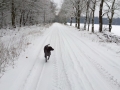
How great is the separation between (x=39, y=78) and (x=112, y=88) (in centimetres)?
282

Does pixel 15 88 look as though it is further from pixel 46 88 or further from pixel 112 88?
pixel 112 88

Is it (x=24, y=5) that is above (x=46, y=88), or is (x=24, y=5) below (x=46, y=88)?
above

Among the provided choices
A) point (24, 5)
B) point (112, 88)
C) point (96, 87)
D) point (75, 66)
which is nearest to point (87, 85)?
point (96, 87)

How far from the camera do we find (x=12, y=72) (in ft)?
17.8

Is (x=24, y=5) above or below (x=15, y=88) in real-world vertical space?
above

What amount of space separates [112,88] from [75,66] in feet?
7.25

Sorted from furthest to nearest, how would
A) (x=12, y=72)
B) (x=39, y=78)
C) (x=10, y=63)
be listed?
(x=10, y=63), (x=12, y=72), (x=39, y=78)

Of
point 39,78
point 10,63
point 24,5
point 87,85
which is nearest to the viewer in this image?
A: point 87,85

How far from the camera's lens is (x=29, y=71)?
5641mm

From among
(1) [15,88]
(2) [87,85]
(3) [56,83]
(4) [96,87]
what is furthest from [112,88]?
(1) [15,88]

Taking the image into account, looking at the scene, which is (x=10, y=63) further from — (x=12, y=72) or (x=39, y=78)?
(x=39, y=78)

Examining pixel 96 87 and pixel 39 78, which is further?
pixel 39 78

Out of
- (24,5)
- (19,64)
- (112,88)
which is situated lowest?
(112,88)

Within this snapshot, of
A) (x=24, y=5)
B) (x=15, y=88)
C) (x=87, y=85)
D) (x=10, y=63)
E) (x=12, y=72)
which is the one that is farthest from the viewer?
(x=24, y=5)
